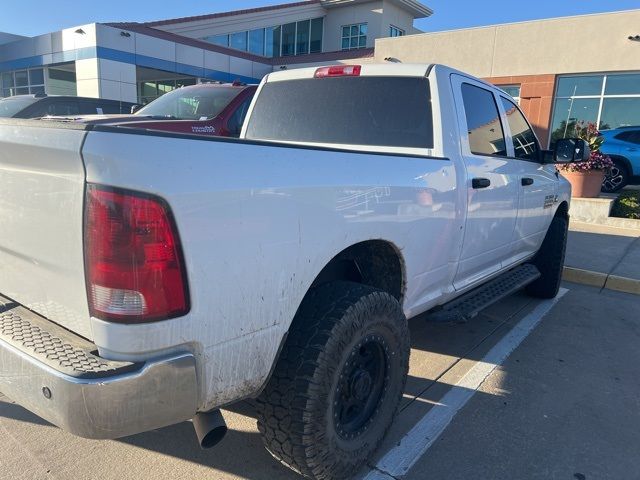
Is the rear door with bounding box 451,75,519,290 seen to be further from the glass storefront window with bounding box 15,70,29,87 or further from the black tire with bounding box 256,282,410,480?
the glass storefront window with bounding box 15,70,29,87

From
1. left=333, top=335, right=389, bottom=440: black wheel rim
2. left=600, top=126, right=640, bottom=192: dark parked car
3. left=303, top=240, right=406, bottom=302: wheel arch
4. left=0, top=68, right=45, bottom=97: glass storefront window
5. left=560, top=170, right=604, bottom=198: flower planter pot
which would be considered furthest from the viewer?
left=0, top=68, right=45, bottom=97: glass storefront window

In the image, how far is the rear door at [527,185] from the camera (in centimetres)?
414

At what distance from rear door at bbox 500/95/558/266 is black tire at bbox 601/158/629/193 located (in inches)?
373

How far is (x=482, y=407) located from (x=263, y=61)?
84.7ft

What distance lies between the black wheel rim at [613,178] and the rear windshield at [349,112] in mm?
11619

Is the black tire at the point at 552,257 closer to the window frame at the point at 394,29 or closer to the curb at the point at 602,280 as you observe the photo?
the curb at the point at 602,280

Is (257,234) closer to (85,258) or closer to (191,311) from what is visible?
(191,311)

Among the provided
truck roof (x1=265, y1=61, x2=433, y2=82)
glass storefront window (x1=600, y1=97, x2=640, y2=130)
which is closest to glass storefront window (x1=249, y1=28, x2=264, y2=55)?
glass storefront window (x1=600, y1=97, x2=640, y2=130)

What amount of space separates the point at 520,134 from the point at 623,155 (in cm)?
1029

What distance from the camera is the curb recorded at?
5863mm

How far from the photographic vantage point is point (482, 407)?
3.16m

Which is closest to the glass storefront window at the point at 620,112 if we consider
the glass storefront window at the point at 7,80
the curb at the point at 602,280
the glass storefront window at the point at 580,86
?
the glass storefront window at the point at 580,86

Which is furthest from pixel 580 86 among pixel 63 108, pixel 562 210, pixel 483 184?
pixel 483 184

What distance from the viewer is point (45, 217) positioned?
5.72ft
